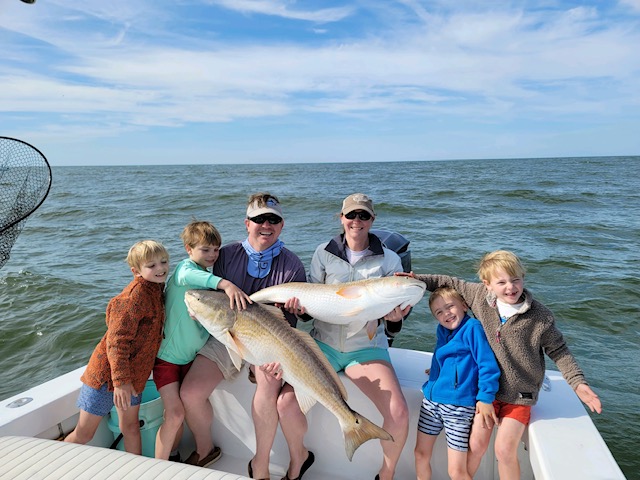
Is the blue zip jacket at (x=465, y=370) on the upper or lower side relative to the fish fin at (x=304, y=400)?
upper

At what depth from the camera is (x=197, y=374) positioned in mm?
3414

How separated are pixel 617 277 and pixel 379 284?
9.49 meters

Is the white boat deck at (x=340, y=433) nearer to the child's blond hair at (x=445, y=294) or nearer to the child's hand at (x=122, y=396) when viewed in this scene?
the child's hand at (x=122, y=396)

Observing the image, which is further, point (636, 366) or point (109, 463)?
point (636, 366)

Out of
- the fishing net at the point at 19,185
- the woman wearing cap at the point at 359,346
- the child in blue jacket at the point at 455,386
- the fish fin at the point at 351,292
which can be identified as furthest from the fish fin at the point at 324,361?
the fishing net at the point at 19,185

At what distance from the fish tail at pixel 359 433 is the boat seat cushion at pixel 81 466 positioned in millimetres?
912

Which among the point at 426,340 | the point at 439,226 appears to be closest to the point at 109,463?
the point at 426,340

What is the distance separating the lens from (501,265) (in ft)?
9.96

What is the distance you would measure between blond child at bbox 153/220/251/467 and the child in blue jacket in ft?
4.44

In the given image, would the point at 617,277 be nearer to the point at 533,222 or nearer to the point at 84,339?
the point at 533,222

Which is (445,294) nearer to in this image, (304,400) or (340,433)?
(304,400)

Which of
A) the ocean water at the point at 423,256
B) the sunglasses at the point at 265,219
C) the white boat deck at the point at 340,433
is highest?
the sunglasses at the point at 265,219

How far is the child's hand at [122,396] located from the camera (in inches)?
121

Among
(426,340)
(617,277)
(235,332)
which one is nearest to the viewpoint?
(235,332)
